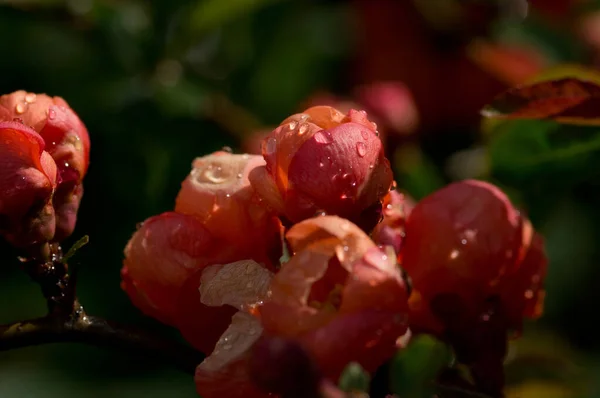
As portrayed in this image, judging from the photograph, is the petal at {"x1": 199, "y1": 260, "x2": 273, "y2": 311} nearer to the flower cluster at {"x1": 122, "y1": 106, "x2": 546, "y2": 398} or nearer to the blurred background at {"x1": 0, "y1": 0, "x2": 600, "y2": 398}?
the flower cluster at {"x1": 122, "y1": 106, "x2": 546, "y2": 398}

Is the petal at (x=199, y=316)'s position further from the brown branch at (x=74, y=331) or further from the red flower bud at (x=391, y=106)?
the red flower bud at (x=391, y=106)

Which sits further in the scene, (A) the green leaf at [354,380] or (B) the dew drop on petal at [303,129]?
(B) the dew drop on petal at [303,129]

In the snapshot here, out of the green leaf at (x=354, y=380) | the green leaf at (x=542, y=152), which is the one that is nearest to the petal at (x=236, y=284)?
the green leaf at (x=354, y=380)

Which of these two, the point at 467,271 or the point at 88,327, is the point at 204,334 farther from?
the point at 467,271

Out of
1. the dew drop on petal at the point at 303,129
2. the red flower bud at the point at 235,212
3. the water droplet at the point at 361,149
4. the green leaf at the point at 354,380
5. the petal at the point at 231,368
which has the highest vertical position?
the dew drop on petal at the point at 303,129

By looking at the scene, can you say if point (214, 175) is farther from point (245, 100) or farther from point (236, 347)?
point (245, 100)

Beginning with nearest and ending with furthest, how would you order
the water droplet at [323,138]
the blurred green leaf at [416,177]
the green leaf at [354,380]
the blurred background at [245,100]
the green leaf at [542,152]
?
1. the green leaf at [354,380]
2. the water droplet at [323,138]
3. the green leaf at [542,152]
4. the blurred green leaf at [416,177]
5. the blurred background at [245,100]

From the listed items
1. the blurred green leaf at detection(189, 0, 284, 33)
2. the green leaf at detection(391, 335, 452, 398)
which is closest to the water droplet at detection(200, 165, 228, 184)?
the green leaf at detection(391, 335, 452, 398)
